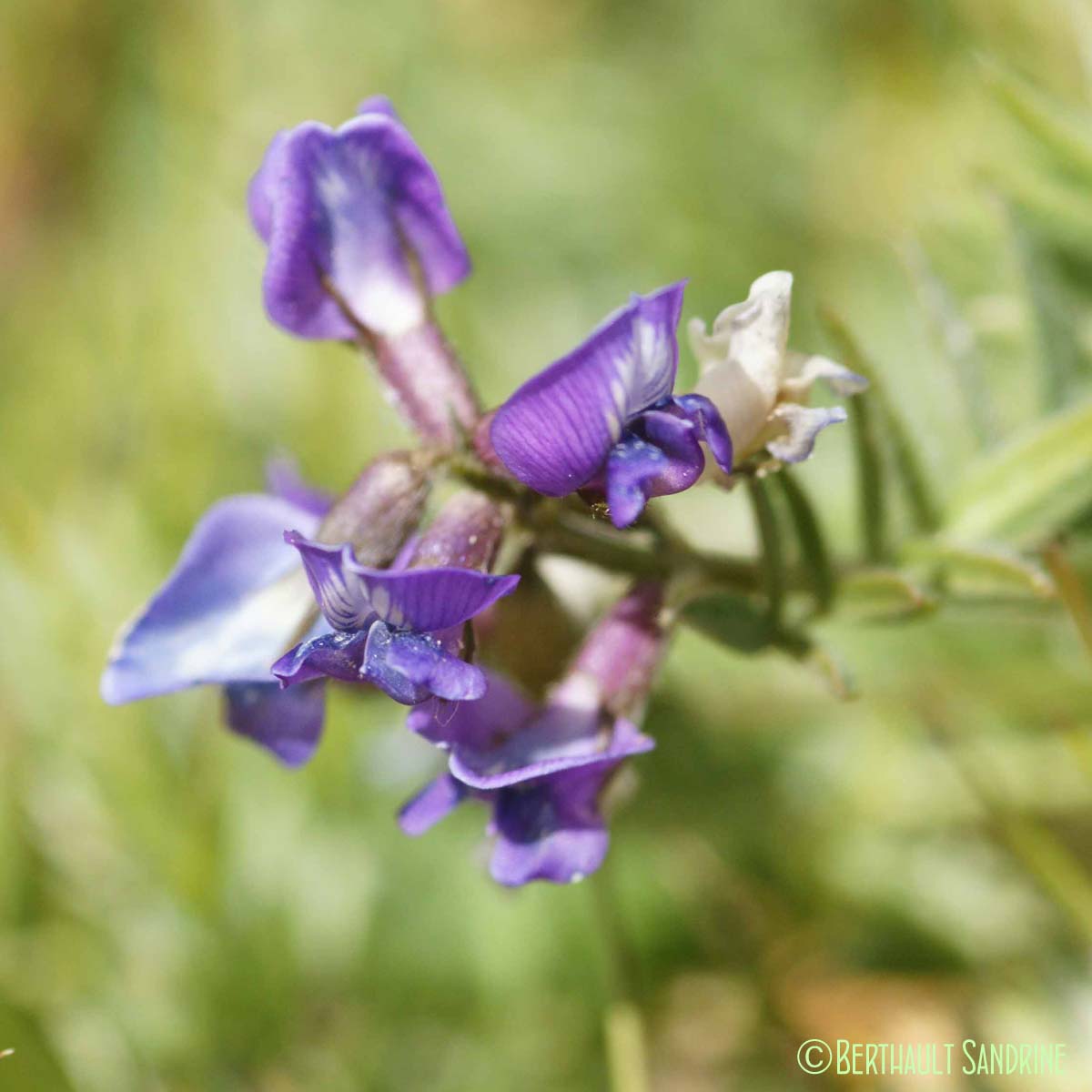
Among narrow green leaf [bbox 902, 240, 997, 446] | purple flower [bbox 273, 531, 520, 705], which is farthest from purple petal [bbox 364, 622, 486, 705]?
narrow green leaf [bbox 902, 240, 997, 446]

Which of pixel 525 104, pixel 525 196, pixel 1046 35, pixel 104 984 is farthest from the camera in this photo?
pixel 525 104

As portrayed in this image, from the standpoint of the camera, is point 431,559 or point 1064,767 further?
point 1064,767

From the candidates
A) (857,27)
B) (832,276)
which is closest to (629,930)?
(832,276)

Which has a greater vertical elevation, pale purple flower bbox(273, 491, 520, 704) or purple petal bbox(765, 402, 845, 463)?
pale purple flower bbox(273, 491, 520, 704)

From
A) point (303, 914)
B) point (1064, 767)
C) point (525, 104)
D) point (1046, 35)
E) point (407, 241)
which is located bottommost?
point (1064, 767)

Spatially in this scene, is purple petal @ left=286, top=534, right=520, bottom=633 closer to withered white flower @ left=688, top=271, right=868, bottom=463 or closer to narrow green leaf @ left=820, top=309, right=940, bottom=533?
withered white flower @ left=688, top=271, right=868, bottom=463

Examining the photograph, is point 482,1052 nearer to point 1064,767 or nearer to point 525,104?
point 1064,767
